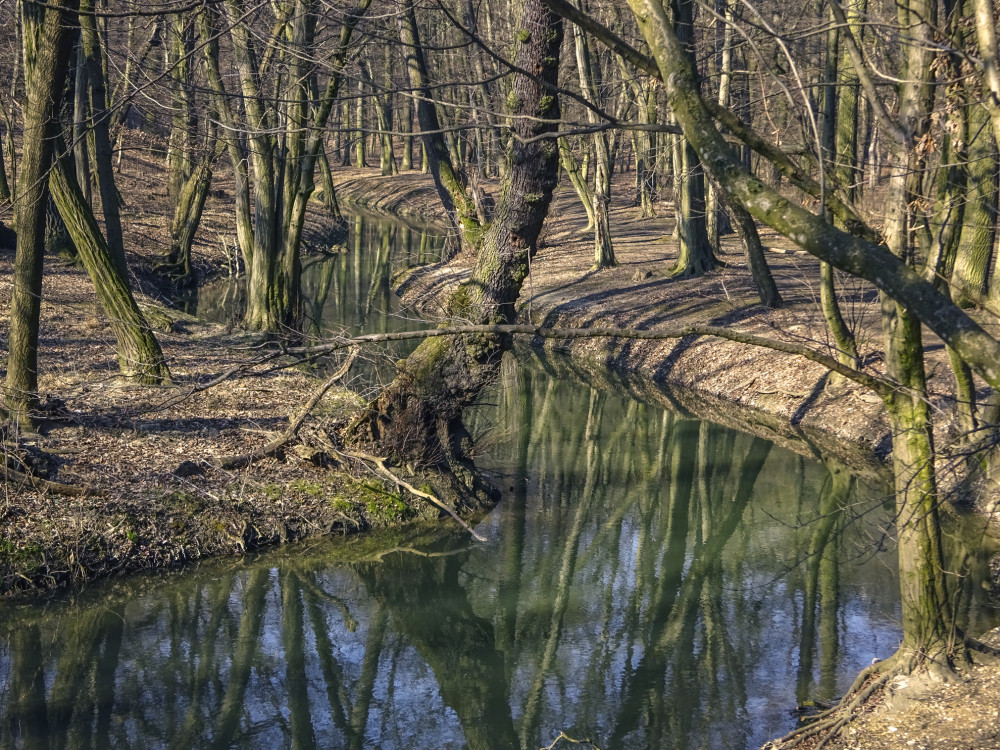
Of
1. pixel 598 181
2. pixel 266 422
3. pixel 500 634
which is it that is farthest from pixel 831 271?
pixel 598 181

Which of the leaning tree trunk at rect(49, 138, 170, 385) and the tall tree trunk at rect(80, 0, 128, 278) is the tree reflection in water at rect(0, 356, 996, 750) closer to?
the leaning tree trunk at rect(49, 138, 170, 385)

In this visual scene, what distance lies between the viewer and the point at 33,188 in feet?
33.0

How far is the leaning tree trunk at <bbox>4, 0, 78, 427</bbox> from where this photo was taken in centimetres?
1008

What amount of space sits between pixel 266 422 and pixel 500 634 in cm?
456

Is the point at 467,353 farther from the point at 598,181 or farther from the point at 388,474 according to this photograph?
the point at 598,181

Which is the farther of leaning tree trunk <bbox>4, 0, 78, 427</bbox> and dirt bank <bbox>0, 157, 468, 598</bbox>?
leaning tree trunk <bbox>4, 0, 78, 427</bbox>

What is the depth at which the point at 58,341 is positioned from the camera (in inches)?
591

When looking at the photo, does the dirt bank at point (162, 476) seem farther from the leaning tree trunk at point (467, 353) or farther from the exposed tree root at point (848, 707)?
the exposed tree root at point (848, 707)

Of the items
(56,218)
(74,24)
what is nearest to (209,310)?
(56,218)

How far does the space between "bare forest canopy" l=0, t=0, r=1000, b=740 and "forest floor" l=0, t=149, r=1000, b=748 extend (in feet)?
1.77

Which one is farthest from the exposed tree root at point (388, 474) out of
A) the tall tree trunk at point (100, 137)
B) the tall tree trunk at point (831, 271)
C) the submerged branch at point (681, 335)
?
the tall tree trunk at point (831, 271)

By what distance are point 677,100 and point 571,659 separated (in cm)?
564

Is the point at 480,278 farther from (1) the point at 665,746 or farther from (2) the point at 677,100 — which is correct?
(2) the point at 677,100

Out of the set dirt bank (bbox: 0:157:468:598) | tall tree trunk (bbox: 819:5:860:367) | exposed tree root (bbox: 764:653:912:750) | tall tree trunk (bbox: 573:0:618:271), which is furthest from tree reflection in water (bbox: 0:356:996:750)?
tall tree trunk (bbox: 573:0:618:271)
